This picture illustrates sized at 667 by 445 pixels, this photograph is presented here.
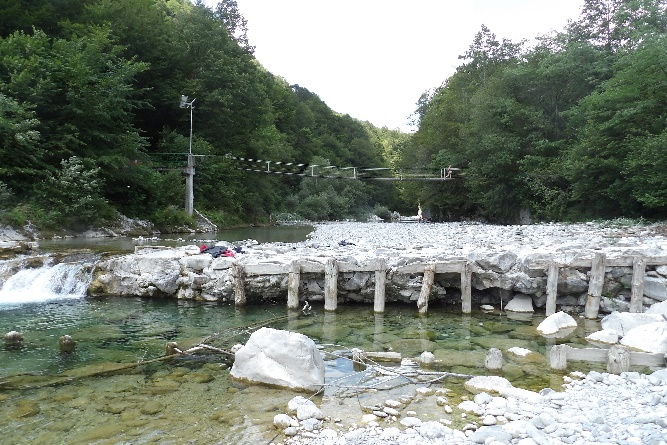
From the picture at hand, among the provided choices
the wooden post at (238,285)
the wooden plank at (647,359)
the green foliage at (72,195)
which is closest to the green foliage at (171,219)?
the green foliage at (72,195)

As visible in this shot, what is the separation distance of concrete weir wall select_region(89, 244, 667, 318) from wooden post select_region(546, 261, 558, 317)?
20mm

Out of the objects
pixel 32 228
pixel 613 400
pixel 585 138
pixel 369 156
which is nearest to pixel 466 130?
pixel 585 138

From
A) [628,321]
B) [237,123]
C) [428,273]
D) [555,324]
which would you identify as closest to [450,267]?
[428,273]

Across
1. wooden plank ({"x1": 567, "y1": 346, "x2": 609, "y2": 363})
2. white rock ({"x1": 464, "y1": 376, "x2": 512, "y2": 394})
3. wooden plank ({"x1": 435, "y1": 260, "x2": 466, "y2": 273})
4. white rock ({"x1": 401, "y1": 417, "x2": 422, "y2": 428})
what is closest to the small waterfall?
wooden plank ({"x1": 435, "y1": 260, "x2": 466, "y2": 273})

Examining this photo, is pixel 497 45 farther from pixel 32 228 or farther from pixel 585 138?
pixel 32 228

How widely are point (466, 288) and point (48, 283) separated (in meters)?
9.95

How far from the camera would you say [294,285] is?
10.2m

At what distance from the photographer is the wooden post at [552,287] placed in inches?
373

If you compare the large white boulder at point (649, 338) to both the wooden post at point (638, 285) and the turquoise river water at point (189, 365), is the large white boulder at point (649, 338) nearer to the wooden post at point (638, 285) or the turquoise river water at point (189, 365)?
the turquoise river water at point (189, 365)

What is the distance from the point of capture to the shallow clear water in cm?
466

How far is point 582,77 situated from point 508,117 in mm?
4635

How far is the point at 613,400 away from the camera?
4914 mm

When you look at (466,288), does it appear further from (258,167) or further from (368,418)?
(258,167)

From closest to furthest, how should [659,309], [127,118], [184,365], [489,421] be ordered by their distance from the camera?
[489,421]
[184,365]
[659,309]
[127,118]
